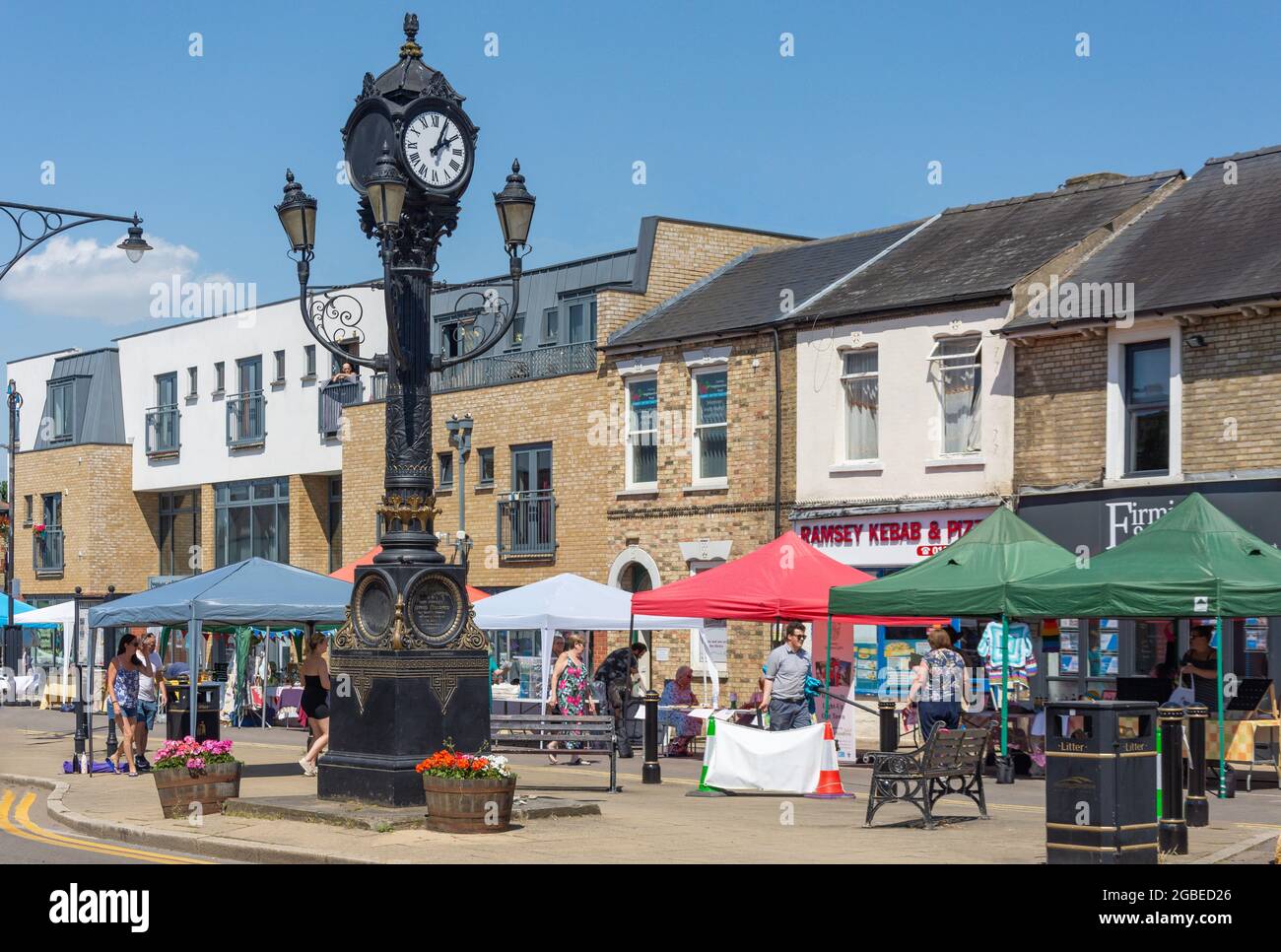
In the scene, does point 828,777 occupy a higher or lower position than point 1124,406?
lower

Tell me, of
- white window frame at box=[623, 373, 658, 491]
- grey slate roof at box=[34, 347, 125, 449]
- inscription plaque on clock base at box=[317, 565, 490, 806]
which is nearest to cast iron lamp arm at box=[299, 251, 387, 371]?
inscription plaque on clock base at box=[317, 565, 490, 806]

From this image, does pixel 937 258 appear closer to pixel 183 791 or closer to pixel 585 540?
pixel 585 540

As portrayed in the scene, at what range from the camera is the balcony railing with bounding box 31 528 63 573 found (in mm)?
Result: 54594

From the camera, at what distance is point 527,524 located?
37062 millimetres

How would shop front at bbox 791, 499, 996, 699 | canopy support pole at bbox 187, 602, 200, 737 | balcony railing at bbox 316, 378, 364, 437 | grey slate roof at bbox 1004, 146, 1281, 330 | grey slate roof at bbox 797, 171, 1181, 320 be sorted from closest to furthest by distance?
canopy support pole at bbox 187, 602, 200, 737 < grey slate roof at bbox 1004, 146, 1281, 330 < shop front at bbox 791, 499, 996, 699 < grey slate roof at bbox 797, 171, 1181, 320 < balcony railing at bbox 316, 378, 364, 437

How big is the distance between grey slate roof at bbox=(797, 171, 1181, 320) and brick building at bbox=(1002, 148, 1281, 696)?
2.95 feet

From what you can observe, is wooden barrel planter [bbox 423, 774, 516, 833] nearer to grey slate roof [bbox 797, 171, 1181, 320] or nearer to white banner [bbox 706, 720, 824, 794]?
white banner [bbox 706, 720, 824, 794]

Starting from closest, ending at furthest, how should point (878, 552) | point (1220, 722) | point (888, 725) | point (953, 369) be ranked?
point (1220, 722), point (888, 725), point (953, 369), point (878, 552)

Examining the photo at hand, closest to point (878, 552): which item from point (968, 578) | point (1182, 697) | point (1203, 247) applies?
point (1203, 247)

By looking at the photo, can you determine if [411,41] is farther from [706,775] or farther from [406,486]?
[706,775]

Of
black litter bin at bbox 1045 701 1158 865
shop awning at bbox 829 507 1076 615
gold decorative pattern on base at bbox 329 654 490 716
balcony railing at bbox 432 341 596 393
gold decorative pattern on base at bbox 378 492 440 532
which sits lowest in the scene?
black litter bin at bbox 1045 701 1158 865

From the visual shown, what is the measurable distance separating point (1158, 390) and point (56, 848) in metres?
16.6

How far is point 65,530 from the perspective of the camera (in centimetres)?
5425

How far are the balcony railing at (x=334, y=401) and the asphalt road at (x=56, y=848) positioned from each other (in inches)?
1040
